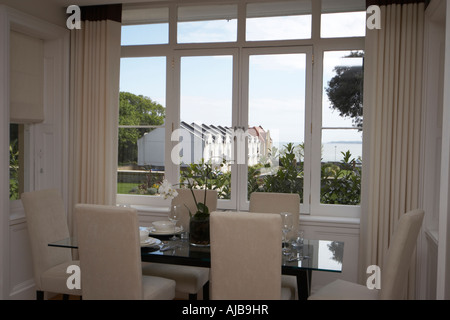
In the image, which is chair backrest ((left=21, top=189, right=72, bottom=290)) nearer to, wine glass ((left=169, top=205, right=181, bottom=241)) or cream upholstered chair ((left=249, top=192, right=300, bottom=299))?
wine glass ((left=169, top=205, right=181, bottom=241))

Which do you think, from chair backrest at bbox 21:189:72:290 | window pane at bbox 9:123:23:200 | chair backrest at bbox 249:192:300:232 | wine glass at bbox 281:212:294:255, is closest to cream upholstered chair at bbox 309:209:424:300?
wine glass at bbox 281:212:294:255

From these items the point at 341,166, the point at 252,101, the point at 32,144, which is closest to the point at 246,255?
the point at 341,166

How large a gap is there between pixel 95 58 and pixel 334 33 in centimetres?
241

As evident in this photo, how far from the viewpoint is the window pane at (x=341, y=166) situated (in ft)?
14.2

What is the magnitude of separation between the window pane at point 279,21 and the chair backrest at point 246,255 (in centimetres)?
249

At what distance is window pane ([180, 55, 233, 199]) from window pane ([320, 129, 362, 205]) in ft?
3.15

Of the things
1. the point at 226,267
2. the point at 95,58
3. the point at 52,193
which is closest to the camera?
the point at 226,267

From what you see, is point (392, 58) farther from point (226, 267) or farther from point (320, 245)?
point (226, 267)

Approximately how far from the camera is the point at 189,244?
10.6 feet

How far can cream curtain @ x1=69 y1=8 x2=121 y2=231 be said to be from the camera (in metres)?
4.63

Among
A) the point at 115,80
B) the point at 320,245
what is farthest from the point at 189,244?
the point at 115,80

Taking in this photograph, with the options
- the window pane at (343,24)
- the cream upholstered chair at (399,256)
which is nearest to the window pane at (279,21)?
the window pane at (343,24)

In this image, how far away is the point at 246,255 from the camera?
A: 261 cm

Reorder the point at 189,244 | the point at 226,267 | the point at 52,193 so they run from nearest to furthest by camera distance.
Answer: the point at 226,267 → the point at 189,244 → the point at 52,193
